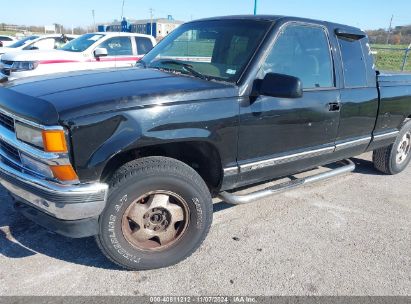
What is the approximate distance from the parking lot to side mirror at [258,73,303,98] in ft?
4.30

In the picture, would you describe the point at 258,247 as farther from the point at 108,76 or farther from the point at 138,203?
the point at 108,76

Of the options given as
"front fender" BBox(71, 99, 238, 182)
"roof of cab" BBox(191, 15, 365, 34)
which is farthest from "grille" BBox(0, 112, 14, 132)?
"roof of cab" BBox(191, 15, 365, 34)

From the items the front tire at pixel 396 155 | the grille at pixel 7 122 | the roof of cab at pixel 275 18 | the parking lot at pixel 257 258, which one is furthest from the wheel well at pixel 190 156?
the front tire at pixel 396 155

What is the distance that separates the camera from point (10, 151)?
9.29 feet

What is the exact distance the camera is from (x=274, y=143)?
11.0 ft

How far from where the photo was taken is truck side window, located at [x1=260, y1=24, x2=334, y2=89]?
3342 mm

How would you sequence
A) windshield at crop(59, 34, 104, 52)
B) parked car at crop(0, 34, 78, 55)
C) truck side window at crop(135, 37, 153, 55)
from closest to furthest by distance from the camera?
windshield at crop(59, 34, 104, 52)
truck side window at crop(135, 37, 153, 55)
parked car at crop(0, 34, 78, 55)

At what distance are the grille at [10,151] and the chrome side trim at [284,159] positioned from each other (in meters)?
1.69

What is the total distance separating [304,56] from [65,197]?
2440mm

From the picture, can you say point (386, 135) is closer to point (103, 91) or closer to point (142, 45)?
point (103, 91)

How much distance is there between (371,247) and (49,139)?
9.11 ft

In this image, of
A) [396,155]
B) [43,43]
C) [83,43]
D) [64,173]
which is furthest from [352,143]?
[43,43]

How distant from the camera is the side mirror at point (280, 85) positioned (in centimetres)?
290

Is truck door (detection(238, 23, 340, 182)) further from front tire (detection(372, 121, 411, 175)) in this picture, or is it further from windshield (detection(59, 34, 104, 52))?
windshield (detection(59, 34, 104, 52))
